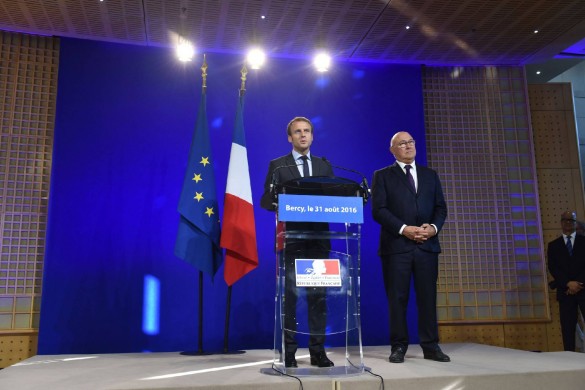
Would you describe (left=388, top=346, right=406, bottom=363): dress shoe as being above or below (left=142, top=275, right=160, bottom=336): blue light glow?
below

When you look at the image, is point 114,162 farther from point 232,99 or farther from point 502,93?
point 502,93

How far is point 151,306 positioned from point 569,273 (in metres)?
4.05

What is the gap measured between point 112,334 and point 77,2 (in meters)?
3.00

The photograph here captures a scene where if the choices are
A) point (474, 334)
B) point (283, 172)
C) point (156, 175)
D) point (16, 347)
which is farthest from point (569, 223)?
point (16, 347)

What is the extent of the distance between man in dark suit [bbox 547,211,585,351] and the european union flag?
Answer: 335 centimetres

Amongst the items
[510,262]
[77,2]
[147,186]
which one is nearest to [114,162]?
[147,186]

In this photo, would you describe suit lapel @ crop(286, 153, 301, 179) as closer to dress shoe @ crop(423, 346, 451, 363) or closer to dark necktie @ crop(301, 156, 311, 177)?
dark necktie @ crop(301, 156, 311, 177)

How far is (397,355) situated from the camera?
10.7ft

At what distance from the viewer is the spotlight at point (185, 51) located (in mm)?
4852

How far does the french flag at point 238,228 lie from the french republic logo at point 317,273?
150 centimetres

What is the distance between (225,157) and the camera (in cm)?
516

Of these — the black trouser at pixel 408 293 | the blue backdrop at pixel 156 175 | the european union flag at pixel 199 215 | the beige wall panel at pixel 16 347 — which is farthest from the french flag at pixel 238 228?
the beige wall panel at pixel 16 347

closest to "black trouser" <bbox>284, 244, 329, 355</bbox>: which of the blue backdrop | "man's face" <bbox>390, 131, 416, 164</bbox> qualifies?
"man's face" <bbox>390, 131, 416, 164</bbox>

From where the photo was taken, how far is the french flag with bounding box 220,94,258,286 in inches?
164
